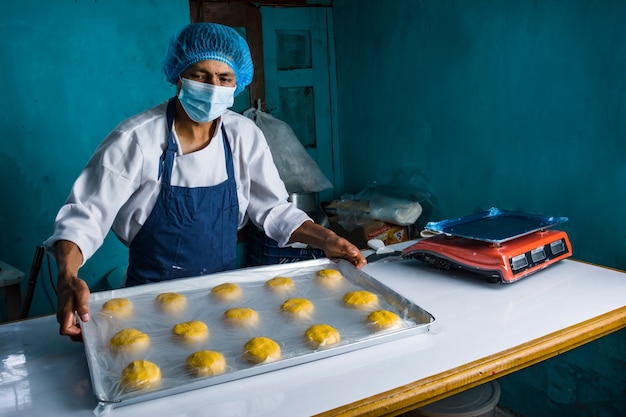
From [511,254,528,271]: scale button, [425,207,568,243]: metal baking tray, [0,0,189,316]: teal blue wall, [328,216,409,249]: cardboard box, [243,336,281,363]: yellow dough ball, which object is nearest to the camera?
[243,336,281,363]: yellow dough ball

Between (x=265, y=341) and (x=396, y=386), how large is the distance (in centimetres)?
32

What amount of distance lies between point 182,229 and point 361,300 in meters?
0.81

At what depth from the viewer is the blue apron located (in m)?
1.93

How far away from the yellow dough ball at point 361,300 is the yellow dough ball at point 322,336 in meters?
0.17

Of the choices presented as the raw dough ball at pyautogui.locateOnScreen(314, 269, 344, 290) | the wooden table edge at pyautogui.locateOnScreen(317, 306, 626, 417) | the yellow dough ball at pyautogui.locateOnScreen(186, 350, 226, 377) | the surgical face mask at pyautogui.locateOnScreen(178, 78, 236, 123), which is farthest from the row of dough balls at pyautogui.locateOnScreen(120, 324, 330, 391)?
the surgical face mask at pyautogui.locateOnScreen(178, 78, 236, 123)

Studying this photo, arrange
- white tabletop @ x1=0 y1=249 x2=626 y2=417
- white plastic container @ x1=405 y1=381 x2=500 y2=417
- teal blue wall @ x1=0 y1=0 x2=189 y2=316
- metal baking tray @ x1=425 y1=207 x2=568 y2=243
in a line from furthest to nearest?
teal blue wall @ x1=0 y1=0 x2=189 y2=316
white plastic container @ x1=405 y1=381 x2=500 y2=417
metal baking tray @ x1=425 y1=207 x2=568 y2=243
white tabletop @ x1=0 y1=249 x2=626 y2=417

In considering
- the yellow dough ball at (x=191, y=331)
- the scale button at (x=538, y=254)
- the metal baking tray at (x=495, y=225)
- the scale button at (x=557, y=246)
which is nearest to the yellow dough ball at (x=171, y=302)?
the yellow dough ball at (x=191, y=331)

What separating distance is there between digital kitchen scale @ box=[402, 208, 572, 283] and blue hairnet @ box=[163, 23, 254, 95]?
95cm

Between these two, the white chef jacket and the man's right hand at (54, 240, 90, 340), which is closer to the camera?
the man's right hand at (54, 240, 90, 340)

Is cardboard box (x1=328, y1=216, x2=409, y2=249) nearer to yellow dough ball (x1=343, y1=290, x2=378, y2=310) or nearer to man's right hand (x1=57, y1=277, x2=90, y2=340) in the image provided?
yellow dough ball (x1=343, y1=290, x2=378, y2=310)

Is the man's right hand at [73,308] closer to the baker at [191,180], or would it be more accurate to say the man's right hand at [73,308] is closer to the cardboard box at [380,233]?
the baker at [191,180]

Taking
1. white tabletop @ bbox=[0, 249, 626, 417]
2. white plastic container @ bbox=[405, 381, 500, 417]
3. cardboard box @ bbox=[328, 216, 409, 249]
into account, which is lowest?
white plastic container @ bbox=[405, 381, 500, 417]

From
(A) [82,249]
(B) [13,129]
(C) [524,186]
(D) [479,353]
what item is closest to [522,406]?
(C) [524,186]

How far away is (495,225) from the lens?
204 cm
